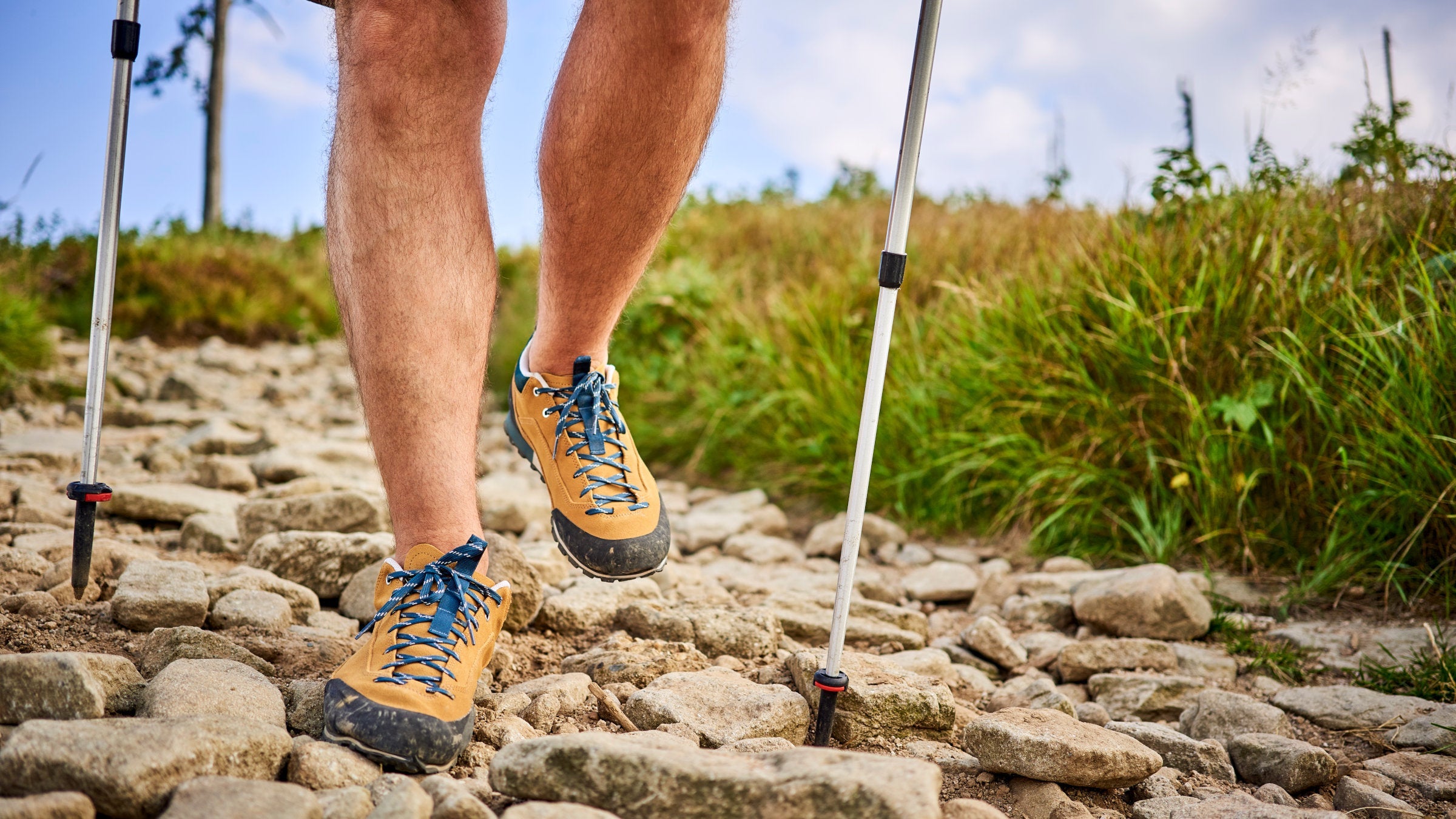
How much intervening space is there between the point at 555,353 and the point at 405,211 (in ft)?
1.37

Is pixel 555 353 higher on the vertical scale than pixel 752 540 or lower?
higher

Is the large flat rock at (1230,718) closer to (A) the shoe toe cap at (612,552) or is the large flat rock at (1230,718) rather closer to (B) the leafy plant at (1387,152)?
(A) the shoe toe cap at (612,552)

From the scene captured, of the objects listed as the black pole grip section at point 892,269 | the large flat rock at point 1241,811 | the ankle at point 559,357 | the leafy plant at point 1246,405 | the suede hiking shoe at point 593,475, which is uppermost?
the black pole grip section at point 892,269

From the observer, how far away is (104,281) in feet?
6.04

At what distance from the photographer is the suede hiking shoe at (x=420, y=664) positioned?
1269 millimetres

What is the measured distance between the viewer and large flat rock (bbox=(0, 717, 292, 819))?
1.04 metres

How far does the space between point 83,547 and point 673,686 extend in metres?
1.20

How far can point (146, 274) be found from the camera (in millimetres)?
8172

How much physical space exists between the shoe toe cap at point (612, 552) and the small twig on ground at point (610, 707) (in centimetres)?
21

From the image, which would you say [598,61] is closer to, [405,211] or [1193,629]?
[405,211]

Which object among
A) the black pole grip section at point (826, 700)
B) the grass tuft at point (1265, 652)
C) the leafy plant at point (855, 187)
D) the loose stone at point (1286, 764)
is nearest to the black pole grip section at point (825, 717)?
the black pole grip section at point (826, 700)

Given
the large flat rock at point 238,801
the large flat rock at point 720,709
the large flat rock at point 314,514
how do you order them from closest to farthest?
the large flat rock at point 238,801 → the large flat rock at point 720,709 → the large flat rock at point 314,514

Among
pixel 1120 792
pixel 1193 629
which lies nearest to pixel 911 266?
pixel 1193 629

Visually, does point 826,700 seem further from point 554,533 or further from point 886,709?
point 554,533
